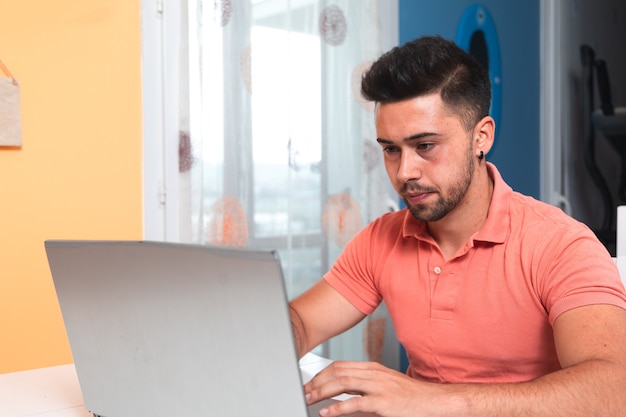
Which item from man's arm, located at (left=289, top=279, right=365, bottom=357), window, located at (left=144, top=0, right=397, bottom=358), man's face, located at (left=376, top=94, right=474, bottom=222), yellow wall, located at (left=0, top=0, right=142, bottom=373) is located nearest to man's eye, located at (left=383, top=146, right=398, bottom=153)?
man's face, located at (left=376, top=94, right=474, bottom=222)

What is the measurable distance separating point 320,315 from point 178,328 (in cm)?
66

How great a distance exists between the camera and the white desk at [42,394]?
3.75 feet

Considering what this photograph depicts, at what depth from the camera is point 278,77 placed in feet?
7.79

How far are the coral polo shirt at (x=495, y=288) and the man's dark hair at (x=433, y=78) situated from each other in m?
0.16

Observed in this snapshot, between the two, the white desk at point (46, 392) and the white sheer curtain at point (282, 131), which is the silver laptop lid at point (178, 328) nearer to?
the white desk at point (46, 392)

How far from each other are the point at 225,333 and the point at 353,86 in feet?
6.43

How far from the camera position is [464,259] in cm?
128

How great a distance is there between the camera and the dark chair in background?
12.8 feet

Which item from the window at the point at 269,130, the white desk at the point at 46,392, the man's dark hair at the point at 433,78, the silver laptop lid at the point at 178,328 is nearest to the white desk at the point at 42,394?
the white desk at the point at 46,392

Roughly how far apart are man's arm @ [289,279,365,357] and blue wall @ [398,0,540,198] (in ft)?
6.80

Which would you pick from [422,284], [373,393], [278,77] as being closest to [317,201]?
[278,77]

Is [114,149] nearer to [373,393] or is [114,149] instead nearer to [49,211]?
[49,211]

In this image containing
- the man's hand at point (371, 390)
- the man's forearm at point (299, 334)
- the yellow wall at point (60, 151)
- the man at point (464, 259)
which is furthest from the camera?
the yellow wall at point (60, 151)

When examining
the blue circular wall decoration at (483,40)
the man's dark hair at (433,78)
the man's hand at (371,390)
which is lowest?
the man's hand at (371,390)
